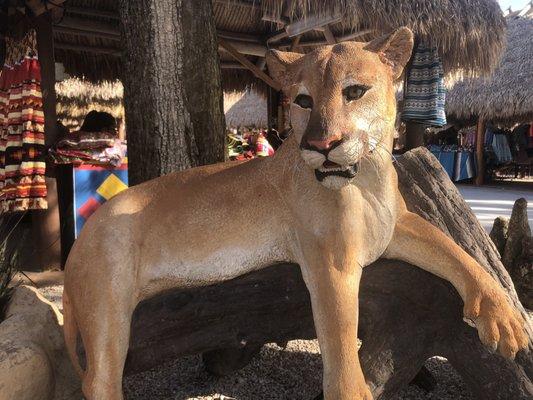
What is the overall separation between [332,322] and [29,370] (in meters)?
1.08

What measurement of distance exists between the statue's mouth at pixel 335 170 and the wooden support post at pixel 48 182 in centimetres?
357

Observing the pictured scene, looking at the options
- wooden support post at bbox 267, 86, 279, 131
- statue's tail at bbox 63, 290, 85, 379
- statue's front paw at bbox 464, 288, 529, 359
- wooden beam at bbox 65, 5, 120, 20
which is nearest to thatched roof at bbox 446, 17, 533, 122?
wooden support post at bbox 267, 86, 279, 131

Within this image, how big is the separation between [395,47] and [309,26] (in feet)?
9.98

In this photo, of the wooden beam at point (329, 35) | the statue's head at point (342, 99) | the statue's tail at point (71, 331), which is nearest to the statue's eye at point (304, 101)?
the statue's head at point (342, 99)

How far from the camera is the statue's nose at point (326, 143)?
125 cm

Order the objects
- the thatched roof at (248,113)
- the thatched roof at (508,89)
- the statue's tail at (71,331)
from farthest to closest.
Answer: the thatched roof at (248,113) < the thatched roof at (508,89) < the statue's tail at (71,331)

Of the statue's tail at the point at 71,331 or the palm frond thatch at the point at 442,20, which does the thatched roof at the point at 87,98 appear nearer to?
the palm frond thatch at the point at 442,20

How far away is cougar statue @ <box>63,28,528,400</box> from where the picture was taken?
4.61 ft

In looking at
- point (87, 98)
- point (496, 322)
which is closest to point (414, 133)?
point (496, 322)

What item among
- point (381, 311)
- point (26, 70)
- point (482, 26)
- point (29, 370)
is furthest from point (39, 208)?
point (482, 26)

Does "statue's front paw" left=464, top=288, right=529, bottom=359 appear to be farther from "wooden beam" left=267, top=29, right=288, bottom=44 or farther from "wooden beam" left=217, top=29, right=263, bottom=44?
"wooden beam" left=217, top=29, right=263, bottom=44

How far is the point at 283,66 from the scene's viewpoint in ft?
4.96

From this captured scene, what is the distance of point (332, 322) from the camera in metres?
1.41

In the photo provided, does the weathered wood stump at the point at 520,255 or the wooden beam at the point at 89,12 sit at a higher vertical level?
the wooden beam at the point at 89,12
